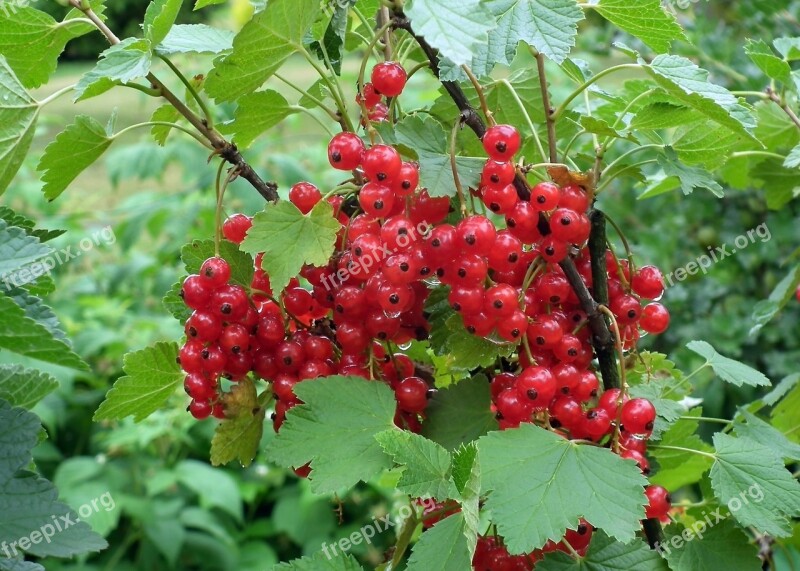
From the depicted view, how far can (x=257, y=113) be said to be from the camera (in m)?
0.63

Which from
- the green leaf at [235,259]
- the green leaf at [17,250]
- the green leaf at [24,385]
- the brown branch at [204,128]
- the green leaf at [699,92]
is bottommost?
the green leaf at [24,385]

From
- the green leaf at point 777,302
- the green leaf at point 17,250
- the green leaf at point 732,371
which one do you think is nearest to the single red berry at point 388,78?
the green leaf at point 17,250

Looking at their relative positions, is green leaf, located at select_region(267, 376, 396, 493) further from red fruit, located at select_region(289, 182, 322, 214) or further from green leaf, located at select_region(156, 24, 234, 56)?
green leaf, located at select_region(156, 24, 234, 56)

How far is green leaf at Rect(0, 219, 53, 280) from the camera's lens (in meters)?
0.48

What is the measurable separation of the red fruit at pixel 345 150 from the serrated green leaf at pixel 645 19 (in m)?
0.21

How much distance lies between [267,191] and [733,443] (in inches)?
15.4

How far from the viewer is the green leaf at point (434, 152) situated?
21.2 inches

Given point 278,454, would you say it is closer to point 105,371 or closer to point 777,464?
point 777,464

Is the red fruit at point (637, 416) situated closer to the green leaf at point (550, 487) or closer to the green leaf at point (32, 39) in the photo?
the green leaf at point (550, 487)

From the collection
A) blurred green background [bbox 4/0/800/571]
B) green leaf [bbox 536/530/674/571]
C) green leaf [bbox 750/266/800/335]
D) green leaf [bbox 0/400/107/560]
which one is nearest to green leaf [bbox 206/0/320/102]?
green leaf [bbox 0/400/107/560]

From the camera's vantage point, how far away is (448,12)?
0.46 metres

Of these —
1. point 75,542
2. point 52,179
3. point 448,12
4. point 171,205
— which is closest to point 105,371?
point 171,205

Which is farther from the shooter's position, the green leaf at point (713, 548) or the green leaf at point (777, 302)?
the green leaf at point (777, 302)

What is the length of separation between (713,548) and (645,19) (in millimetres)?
381
